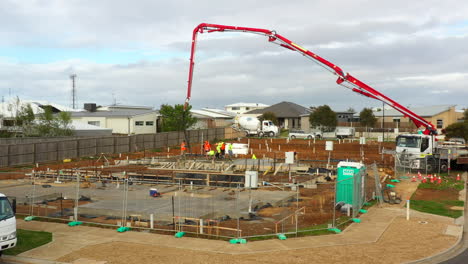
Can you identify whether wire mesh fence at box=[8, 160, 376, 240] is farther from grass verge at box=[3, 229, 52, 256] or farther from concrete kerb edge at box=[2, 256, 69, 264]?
concrete kerb edge at box=[2, 256, 69, 264]

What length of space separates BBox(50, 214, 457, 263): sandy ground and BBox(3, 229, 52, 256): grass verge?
1.80 m

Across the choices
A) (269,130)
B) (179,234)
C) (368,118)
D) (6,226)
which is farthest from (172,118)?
(6,226)

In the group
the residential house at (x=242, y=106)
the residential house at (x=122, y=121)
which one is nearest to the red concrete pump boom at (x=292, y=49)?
the residential house at (x=122, y=121)

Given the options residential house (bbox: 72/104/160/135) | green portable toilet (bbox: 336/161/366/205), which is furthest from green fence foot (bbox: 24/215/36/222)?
residential house (bbox: 72/104/160/135)

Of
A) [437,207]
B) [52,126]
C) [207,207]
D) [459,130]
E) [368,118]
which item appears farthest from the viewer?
[368,118]

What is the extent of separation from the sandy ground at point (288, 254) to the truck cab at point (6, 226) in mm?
1548

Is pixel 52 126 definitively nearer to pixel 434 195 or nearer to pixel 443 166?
pixel 443 166

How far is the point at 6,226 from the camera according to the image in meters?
12.4

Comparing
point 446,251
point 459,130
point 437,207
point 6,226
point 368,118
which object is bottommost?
point 446,251

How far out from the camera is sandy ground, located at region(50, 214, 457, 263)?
13.0 m

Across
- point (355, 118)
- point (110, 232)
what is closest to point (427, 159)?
point (110, 232)

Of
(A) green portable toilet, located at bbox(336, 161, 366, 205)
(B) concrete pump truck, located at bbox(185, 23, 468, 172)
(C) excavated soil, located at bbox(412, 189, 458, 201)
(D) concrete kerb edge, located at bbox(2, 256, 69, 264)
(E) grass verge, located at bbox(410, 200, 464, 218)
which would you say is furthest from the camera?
(B) concrete pump truck, located at bbox(185, 23, 468, 172)

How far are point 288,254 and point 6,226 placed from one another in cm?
847

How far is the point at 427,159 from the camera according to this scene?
3447 centimetres
